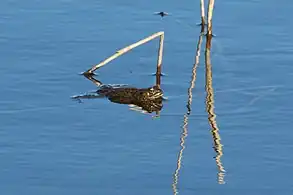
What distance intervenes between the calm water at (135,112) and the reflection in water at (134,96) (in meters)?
0.09

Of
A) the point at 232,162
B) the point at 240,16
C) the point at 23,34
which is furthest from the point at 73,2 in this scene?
the point at 232,162

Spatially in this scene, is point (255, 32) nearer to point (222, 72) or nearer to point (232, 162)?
point (222, 72)

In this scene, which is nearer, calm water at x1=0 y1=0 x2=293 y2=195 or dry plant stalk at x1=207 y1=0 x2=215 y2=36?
calm water at x1=0 y1=0 x2=293 y2=195

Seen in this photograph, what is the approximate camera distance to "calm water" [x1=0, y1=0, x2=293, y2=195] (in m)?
7.29

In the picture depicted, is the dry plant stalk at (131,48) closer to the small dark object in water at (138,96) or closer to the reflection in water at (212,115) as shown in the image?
the small dark object in water at (138,96)

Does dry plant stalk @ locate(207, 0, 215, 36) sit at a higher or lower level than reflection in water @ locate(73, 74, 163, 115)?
higher

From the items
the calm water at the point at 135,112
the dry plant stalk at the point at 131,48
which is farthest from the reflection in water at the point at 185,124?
the dry plant stalk at the point at 131,48

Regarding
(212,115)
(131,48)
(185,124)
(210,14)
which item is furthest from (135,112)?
(210,14)

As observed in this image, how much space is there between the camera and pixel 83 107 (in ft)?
27.8

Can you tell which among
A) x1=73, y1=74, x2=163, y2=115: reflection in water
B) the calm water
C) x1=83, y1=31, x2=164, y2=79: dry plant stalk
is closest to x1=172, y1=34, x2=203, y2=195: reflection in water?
the calm water

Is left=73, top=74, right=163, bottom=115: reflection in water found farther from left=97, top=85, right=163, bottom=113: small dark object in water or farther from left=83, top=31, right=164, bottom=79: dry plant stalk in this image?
left=83, top=31, right=164, bottom=79: dry plant stalk

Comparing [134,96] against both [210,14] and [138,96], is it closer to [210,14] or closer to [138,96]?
[138,96]

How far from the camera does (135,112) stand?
333 inches

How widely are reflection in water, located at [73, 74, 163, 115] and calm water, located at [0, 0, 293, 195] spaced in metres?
0.09
